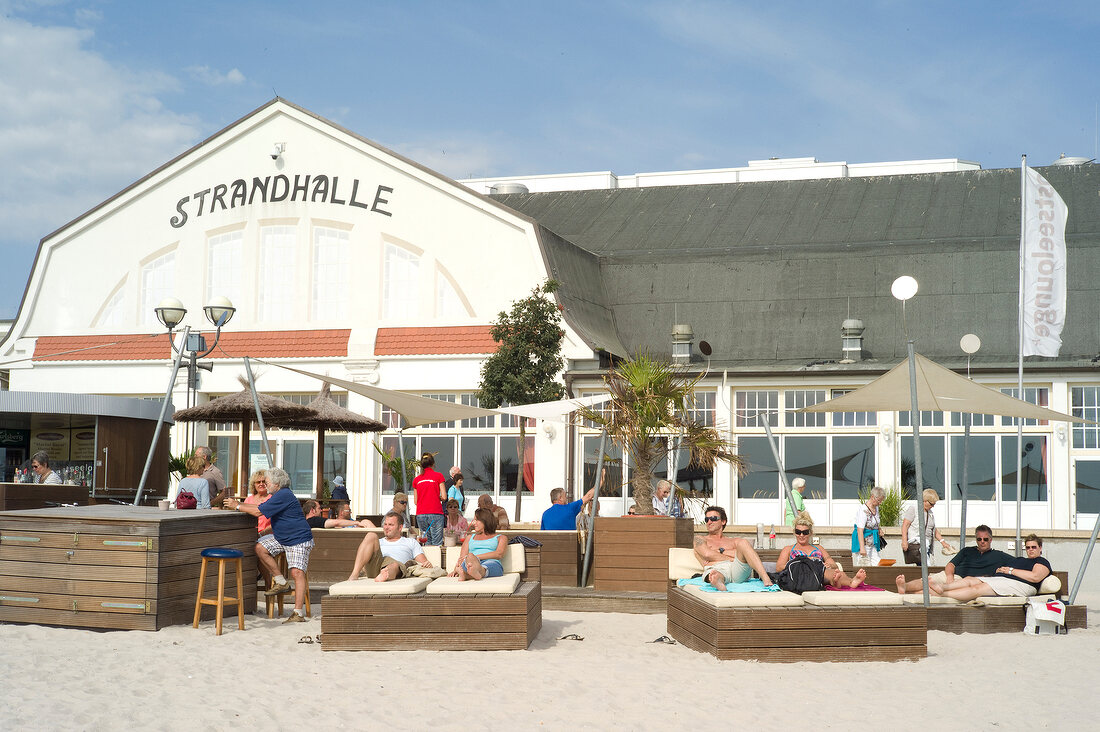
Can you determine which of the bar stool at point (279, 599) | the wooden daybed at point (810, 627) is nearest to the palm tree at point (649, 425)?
the bar stool at point (279, 599)

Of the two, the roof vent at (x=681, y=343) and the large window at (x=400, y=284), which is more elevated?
the large window at (x=400, y=284)

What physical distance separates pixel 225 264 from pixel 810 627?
598 inches

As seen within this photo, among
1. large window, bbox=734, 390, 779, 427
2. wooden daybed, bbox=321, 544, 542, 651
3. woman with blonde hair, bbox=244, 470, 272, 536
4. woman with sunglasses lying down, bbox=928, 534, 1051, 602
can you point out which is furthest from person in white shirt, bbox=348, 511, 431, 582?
large window, bbox=734, 390, 779, 427

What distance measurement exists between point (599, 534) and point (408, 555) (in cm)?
244

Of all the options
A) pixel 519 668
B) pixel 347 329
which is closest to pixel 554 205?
pixel 347 329

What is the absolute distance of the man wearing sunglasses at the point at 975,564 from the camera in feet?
31.2

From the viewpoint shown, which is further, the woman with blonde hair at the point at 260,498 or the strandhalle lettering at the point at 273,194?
the strandhalle lettering at the point at 273,194

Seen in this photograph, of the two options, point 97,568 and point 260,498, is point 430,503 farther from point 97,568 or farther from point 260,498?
point 97,568

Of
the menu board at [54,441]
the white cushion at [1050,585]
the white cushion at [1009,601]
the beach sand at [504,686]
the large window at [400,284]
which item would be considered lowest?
the beach sand at [504,686]

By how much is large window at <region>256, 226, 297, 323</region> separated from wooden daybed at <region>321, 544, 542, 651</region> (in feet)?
41.9

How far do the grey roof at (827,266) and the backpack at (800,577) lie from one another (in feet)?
32.9

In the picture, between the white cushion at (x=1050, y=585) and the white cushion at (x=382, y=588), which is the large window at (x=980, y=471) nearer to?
the white cushion at (x=1050, y=585)

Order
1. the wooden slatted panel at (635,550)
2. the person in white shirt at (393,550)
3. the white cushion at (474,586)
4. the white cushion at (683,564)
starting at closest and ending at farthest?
the white cushion at (474,586) < the person in white shirt at (393,550) < the white cushion at (683,564) < the wooden slatted panel at (635,550)

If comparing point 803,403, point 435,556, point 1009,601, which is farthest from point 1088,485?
point 435,556
